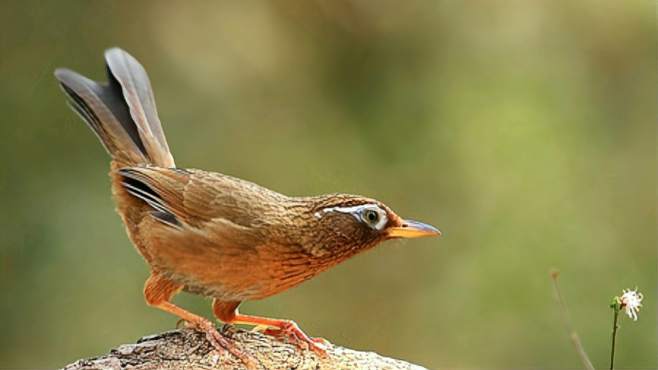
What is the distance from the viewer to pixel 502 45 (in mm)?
9195

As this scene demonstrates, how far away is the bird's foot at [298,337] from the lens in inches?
175

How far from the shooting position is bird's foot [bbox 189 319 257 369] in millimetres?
→ 4242

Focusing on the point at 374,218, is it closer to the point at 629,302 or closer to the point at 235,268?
the point at 235,268

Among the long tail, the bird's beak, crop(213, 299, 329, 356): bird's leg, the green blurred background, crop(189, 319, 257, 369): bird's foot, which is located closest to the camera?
the bird's beak

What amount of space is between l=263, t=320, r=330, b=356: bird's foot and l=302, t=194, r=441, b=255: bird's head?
1.49ft

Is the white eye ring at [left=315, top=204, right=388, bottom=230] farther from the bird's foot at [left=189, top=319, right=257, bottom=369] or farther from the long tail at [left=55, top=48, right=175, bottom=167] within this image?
the long tail at [left=55, top=48, right=175, bottom=167]

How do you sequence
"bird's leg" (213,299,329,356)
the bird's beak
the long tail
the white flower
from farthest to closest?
the long tail < "bird's leg" (213,299,329,356) < the bird's beak < the white flower

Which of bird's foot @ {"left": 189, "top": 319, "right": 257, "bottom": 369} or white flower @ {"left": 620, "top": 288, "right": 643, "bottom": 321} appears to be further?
bird's foot @ {"left": 189, "top": 319, "right": 257, "bottom": 369}

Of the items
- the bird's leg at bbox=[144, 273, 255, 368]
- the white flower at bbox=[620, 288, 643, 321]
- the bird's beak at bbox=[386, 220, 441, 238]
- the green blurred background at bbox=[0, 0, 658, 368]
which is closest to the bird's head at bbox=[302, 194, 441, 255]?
the bird's beak at bbox=[386, 220, 441, 238]

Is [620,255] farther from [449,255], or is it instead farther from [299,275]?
[299,275]

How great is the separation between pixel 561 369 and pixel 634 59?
2.86 m

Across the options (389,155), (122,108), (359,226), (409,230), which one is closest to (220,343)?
(359,226)

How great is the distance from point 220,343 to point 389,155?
4.62 metres

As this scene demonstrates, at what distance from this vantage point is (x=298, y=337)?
448 centimetres
